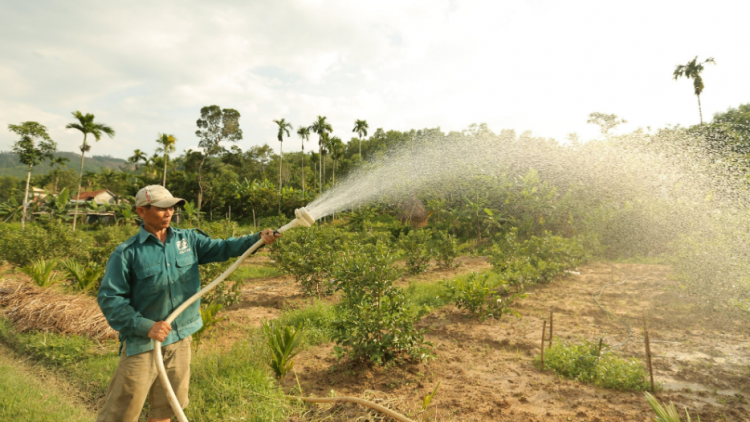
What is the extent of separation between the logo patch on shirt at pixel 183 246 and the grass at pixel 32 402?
1967mm

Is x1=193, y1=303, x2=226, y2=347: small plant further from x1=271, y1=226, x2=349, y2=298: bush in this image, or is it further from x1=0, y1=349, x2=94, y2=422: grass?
x1=271, y1=226, x2=349, y2=298: bush

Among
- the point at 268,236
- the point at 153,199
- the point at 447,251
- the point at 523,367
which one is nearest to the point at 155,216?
the point at 153,199

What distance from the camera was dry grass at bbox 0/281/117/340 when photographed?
5.46m

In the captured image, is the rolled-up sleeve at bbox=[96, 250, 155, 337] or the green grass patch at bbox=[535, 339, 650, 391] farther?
the green grass patch at bbox=[535, 339, 650, 391]

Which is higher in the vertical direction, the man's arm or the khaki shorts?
the man's arm

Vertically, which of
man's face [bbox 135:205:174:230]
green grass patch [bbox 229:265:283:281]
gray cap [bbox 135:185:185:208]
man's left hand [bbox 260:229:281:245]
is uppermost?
gray cap [bbox 135:185:185:208]

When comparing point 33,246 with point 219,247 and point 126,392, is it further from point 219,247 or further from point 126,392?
point 126,392

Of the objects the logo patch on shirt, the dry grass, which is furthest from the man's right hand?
the dry grass

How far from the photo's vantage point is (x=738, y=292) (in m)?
5.93

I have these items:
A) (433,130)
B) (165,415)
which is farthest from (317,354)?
(433,130)

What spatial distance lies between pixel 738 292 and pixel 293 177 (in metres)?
41.5

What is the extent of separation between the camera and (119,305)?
8.15 feet

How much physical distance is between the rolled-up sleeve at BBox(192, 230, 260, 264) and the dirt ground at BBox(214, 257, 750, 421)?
165 centimetres

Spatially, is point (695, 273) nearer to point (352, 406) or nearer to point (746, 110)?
point (352, 406)
